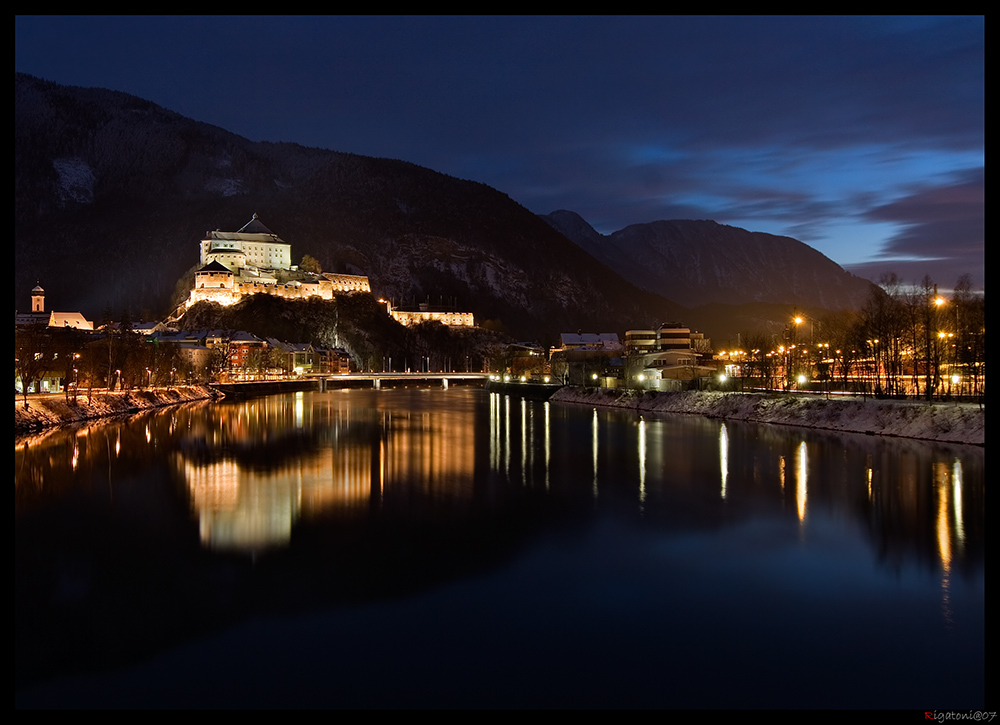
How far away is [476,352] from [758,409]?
124836 millimetres

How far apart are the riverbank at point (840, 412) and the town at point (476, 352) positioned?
4113mm

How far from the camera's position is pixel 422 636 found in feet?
41.4

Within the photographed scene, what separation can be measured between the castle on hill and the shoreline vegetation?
74.0 meters

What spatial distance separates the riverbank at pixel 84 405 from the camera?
147ft

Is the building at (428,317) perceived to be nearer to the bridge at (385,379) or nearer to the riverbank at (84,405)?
the bridge at (385,379)

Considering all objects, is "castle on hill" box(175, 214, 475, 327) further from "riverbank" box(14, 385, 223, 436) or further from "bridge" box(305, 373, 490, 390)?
"riverbank" box(14, 385, 223, 436)

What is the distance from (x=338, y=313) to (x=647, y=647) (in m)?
150

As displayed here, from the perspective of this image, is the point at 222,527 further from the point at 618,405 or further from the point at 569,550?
Result: the point at 618,405

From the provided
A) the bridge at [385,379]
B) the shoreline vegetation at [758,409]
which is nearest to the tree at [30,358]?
the shoreline vegetation at [758,409]

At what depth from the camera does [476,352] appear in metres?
174

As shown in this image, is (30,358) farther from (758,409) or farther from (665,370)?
(665,370)

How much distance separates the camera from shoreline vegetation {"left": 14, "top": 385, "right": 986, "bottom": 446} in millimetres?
35344

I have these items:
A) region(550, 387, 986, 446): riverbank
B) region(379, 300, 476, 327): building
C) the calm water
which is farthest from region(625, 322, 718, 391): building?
region(379, 300, 476, 327): building
